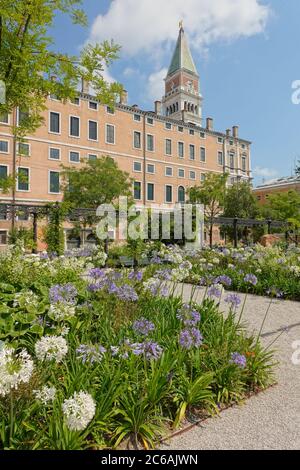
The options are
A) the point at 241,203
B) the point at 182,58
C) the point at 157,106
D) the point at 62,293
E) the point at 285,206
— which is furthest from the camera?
the point at 182,58

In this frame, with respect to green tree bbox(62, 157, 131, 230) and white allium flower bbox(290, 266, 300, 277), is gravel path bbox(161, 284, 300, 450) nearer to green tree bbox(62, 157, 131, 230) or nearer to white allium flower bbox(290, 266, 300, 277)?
white allium flower bbox(290, 266, 300, 277)

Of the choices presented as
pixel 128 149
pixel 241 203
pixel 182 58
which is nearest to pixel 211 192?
pixel 241 203

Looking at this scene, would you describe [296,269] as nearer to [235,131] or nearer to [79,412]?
[79,412]

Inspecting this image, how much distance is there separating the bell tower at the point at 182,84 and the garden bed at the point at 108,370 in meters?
66.1

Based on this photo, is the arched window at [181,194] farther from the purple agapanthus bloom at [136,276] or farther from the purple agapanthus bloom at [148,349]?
the purple agapanthus bloom at [148,349]

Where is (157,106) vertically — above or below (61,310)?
above

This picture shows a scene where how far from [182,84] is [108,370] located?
2849 inches

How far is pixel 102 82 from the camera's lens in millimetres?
4586

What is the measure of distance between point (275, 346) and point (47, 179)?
115 feet

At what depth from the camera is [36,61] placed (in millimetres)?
3826

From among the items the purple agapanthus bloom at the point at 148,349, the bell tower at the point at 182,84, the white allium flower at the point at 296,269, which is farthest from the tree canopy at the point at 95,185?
the bell tower at the point at 182,84

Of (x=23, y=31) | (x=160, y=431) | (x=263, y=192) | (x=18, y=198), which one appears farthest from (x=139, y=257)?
(x=263, y=192)

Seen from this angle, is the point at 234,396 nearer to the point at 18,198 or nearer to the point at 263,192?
the point at 18,198

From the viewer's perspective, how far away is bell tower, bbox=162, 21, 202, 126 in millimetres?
66375
